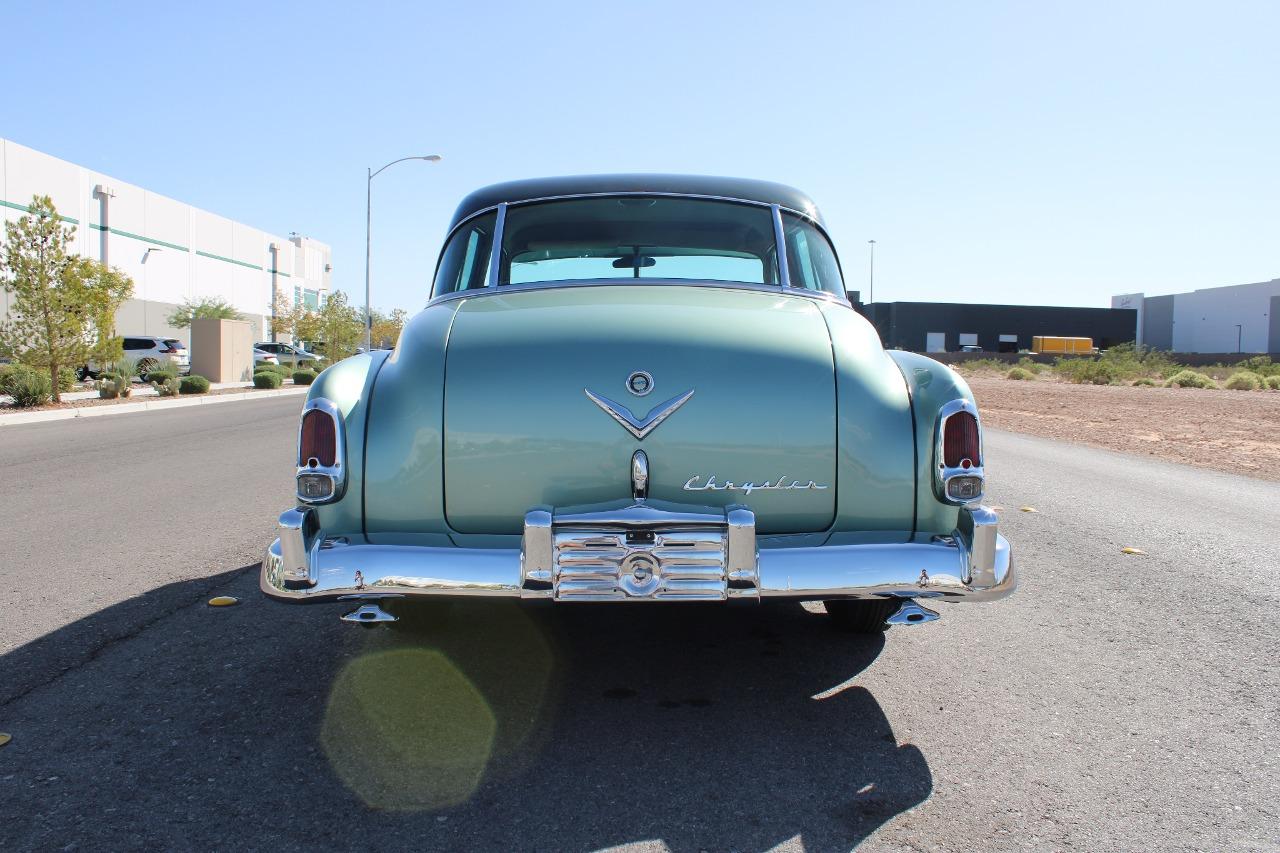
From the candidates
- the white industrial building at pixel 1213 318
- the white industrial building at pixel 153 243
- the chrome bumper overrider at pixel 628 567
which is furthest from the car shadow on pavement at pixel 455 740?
the white industrial building at pixel 1213 318

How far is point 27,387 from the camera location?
60.1ft

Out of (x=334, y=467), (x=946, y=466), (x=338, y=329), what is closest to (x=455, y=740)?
(x=334, y=467)

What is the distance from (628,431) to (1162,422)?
1873 cm

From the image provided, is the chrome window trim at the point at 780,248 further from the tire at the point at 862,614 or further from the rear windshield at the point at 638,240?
the tire at the point at 862,614

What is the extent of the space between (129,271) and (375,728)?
56.9 meters

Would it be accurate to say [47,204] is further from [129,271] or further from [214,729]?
[129,271]

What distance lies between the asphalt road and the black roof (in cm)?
185

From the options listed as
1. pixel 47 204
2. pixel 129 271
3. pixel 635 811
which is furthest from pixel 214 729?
pixel 129 271

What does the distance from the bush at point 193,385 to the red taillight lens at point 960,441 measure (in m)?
25.4

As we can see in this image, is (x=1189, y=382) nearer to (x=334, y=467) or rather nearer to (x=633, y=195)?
(x=633, y=195)

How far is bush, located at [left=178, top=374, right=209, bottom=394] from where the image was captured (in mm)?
25125

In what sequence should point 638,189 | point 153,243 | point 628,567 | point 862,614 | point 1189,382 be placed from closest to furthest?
point 628,567, point 862,614, point 638,189, point 1189,382, point 153,243

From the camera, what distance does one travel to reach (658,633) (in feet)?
13.5

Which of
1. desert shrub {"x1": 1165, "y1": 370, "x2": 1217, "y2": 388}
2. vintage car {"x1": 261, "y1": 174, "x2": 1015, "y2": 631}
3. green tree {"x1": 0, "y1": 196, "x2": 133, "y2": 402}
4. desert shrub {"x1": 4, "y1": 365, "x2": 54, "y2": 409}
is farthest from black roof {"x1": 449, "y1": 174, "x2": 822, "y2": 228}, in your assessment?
desert shrub {"x1": 1165, "y1": 370, "x2": 1217, "y2": 388}
